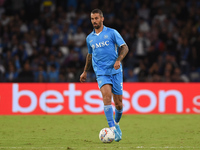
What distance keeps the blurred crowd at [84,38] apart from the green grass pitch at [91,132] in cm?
255

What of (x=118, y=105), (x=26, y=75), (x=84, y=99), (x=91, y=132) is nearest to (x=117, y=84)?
(x=118, y=105)

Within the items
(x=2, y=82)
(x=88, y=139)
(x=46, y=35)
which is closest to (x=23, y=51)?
(x=46, y=35)

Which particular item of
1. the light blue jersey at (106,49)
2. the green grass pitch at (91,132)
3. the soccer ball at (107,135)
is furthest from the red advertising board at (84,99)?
the soccer ball at (107,135)

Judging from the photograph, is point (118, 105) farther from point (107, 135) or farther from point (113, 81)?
point (107, 135)

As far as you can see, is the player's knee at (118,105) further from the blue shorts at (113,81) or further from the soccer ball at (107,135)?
the soccer ball at (107,135)

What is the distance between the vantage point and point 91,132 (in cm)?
921

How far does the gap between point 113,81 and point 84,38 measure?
988 cm

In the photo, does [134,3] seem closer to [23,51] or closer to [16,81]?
[23,51]

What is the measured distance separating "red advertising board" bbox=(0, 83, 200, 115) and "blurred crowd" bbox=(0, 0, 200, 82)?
2.79 ft

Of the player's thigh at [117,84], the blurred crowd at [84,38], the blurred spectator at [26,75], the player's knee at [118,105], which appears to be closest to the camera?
the player's thigh at [117,84]

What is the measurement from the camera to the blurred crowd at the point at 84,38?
1533 cm

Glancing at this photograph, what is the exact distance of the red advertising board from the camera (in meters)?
13.7

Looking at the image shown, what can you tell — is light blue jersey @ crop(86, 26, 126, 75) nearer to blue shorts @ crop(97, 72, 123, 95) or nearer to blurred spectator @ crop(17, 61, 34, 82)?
blue shorts @ crop(97, 72, 123, 95)

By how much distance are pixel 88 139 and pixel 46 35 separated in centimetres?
1017
